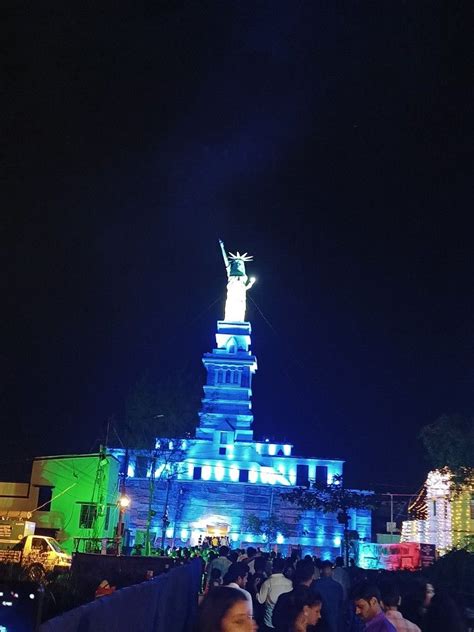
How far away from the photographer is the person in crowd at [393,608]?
733 centimetres

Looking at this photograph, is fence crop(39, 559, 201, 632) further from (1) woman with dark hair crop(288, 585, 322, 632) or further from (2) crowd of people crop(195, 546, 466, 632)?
(1) woman with dark hair crop(288, 585, 322, 632)

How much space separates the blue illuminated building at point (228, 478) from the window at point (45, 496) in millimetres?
13533

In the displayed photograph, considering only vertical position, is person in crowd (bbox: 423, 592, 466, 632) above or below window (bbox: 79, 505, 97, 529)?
below

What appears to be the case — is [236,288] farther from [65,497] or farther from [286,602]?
[286,602]

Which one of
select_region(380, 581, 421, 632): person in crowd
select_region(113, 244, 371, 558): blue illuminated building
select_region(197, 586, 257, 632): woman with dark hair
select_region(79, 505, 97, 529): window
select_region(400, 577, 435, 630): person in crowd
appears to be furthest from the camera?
select_region(113, 244, 371, 558): blue illuminated building

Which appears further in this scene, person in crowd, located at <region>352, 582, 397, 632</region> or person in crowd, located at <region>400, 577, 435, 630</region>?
person in crowd, located at <region>400, 577, 435, 630</region>

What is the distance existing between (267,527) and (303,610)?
57.2m

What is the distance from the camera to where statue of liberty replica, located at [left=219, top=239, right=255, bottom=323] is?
256 feet

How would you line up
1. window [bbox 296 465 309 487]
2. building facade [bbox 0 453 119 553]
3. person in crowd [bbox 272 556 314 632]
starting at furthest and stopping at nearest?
window [bbox 296 465 309 487], building facade [bbox 0 453 119 553], person in crowd [bbox 272 556 314 632]

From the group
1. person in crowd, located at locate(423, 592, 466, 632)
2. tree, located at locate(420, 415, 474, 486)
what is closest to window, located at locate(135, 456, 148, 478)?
tree, located at locate(420, 415, 474, 486)

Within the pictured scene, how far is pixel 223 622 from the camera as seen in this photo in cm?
393

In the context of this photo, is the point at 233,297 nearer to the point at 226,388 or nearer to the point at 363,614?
the point at 226,388

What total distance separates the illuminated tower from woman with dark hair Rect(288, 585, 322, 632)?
204 feet

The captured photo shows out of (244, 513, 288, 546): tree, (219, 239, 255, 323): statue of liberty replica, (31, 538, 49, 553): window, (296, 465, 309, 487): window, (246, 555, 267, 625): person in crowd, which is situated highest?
(219, 239, 255, 323): statue of liberty replica
